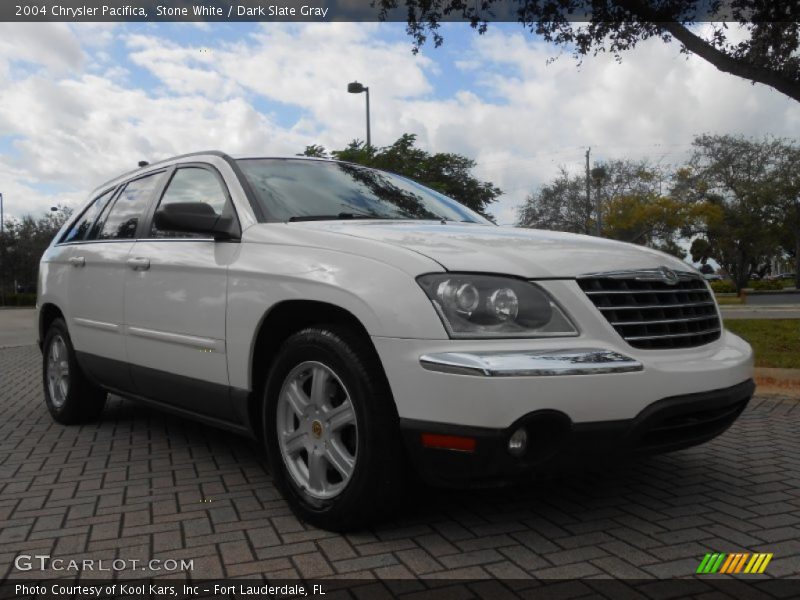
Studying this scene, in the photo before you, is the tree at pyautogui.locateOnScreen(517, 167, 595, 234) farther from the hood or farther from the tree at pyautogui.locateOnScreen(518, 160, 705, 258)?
the hood

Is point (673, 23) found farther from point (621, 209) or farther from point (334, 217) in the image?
point (621, 209)

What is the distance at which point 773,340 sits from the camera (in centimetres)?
966

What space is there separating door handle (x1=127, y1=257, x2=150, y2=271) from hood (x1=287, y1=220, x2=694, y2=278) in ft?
4.05

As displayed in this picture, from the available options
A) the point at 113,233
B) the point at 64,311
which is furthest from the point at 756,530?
the point at 64,311

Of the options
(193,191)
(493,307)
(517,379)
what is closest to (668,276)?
(493,307)

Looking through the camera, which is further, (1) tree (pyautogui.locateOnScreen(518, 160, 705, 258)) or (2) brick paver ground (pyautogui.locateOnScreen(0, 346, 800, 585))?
(1) tree (pyautogui.locateOnScreen(518, 160, 705, 258))

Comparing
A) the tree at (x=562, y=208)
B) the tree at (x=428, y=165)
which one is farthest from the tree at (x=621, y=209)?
the tree at (x=428, y=165)

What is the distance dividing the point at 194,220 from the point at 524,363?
186 centimetres

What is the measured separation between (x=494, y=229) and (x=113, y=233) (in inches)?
106

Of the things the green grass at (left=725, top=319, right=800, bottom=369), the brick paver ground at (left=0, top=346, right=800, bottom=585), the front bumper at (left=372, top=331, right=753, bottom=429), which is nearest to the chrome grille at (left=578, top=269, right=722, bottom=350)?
the front bumper at (left=372, top=331, right=753, bottom=429)

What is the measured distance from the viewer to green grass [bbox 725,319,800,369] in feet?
25.8

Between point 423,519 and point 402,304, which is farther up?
point 402,304

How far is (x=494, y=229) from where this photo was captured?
3.84 meters

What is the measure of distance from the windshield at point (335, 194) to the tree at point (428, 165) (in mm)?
10515
